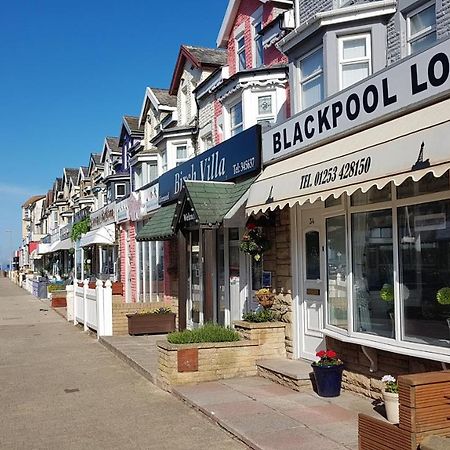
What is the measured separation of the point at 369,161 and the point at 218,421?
3363 millimetres

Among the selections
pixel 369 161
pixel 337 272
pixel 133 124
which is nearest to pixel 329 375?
pixel 337 272

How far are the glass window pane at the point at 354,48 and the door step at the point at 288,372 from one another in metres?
4.63

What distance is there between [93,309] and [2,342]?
2443 mm

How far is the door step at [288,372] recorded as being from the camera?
8.20m

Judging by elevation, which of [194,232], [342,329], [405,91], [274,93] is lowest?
[342,329]

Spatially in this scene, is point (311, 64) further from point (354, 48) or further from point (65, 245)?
point (65, 245)

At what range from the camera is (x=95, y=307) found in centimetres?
1587

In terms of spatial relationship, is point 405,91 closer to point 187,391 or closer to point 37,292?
point 187,391

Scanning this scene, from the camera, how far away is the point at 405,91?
6.61 meters

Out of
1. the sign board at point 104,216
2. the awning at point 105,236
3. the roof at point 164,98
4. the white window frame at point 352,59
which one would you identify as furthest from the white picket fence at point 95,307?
the white window frame at point 352,59

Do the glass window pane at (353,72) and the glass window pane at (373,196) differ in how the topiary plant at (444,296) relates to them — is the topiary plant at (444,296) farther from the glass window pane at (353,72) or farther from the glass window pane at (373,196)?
the glass window pane at (353,72)

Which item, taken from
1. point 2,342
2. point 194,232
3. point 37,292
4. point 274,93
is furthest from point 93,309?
point 37,292

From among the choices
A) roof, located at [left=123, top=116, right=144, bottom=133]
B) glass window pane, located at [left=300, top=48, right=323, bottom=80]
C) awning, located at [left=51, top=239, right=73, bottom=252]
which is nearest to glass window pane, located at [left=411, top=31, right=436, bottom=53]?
glass window pane, located at [left=300, top=48, right=323, bottom=80]

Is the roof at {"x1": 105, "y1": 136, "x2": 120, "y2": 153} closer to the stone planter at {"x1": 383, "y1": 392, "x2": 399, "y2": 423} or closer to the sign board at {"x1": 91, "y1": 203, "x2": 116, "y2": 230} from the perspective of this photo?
the sign board at {"x1": 91, "y1": 203, "x2": 116, "y2": 230}
